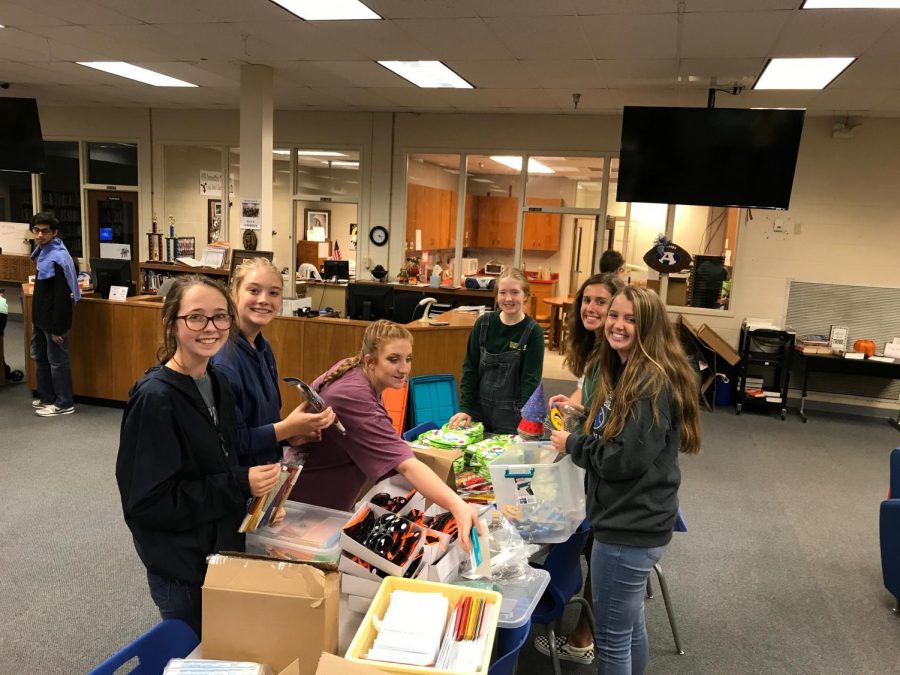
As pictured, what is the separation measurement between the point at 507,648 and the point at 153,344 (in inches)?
191

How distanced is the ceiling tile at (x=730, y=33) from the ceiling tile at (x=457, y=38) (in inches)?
52.9

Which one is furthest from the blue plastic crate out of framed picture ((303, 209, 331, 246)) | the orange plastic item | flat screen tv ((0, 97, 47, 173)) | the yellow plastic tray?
framed picture ((303, 209, 331, 246))

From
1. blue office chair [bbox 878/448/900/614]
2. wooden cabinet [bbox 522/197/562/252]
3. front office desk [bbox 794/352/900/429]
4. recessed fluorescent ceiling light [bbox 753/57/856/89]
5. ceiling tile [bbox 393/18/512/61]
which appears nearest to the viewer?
blue office chair [bbox 878/448/900/614]

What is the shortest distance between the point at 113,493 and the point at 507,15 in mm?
Answer: 3982

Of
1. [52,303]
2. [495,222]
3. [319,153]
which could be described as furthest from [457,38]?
[495,222]

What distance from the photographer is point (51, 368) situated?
556cm

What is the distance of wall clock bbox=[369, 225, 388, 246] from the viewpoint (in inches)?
336

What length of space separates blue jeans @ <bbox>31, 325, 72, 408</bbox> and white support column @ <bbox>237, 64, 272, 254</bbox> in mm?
2039

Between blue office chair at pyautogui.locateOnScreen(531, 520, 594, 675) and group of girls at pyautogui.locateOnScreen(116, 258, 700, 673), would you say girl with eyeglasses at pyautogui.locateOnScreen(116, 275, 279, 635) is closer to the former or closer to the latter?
group of girls at pyautogui.locateOnScreen(116, 258, 700, 673)

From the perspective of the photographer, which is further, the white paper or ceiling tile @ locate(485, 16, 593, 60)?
the white paper

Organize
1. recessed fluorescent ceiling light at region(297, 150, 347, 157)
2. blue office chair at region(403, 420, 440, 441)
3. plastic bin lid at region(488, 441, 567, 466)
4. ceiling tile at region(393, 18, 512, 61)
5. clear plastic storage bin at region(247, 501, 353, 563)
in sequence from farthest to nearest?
recessed fluorescent ceiling light at region(297, 150, 347, 157)
ceiling tile at region(393, 18, 512, 61)
blue office chair at region(403, 420, 440, 441)
plastic bin lid at region(488, 441, 567, 466)
clear plastic storage bin at region(247, 501, 353, 563)

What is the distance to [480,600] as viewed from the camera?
1.49 metres

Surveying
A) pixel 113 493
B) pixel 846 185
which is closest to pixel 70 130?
pixel 113 493

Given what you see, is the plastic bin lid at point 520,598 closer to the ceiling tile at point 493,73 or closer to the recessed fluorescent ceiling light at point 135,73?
the ceiling tile at point 493,73
